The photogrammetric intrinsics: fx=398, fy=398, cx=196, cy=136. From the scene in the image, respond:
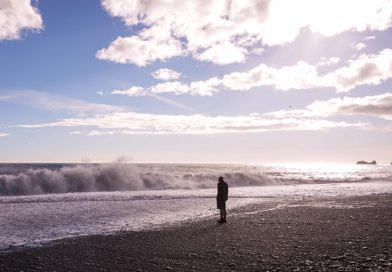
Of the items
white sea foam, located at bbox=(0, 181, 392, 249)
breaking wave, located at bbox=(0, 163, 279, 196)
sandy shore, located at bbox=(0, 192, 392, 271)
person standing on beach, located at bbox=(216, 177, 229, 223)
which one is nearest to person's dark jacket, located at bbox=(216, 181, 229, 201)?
person standing on beach, located at bbox=(216, 177, 229, 223)

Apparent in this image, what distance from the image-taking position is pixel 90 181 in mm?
48031

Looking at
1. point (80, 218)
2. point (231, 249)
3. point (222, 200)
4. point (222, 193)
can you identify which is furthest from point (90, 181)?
point (231, 249)

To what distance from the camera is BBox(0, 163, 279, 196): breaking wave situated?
144 feet

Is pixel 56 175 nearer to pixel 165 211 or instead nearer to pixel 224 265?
pixel 165 211

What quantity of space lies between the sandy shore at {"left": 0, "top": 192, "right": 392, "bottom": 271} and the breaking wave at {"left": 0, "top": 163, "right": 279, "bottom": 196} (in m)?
30.7

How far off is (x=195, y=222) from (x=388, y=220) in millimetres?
8846

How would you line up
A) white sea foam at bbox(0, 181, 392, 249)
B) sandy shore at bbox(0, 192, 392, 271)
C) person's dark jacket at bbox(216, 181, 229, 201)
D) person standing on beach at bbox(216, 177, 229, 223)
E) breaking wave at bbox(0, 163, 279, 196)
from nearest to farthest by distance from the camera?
sandy shore at bbox(0, 192, 392, 271) → white sea foam at bbox(0, 181, 392, 249) → person standing on beach at bbox(216, 177, 229, 223) → person's dark jacket at bbox(216, 181, 229, 201) → breaking wave at bbox(0, 163, 279, 196)

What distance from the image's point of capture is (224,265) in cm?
1086

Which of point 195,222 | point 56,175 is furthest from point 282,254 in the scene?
A: point 56,175

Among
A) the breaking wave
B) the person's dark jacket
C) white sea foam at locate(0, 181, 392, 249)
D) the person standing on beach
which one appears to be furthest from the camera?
the breaking wave

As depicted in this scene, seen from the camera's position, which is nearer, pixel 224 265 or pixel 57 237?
pixel 224 265

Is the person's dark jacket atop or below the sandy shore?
atop

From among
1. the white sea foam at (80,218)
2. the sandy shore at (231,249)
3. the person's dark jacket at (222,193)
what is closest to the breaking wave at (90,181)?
the white sea foam at (80,218)

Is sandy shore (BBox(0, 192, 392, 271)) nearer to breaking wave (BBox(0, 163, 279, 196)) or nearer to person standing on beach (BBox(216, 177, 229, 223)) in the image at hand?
person standing on beach (BBox(216, 177, 229, 223))
